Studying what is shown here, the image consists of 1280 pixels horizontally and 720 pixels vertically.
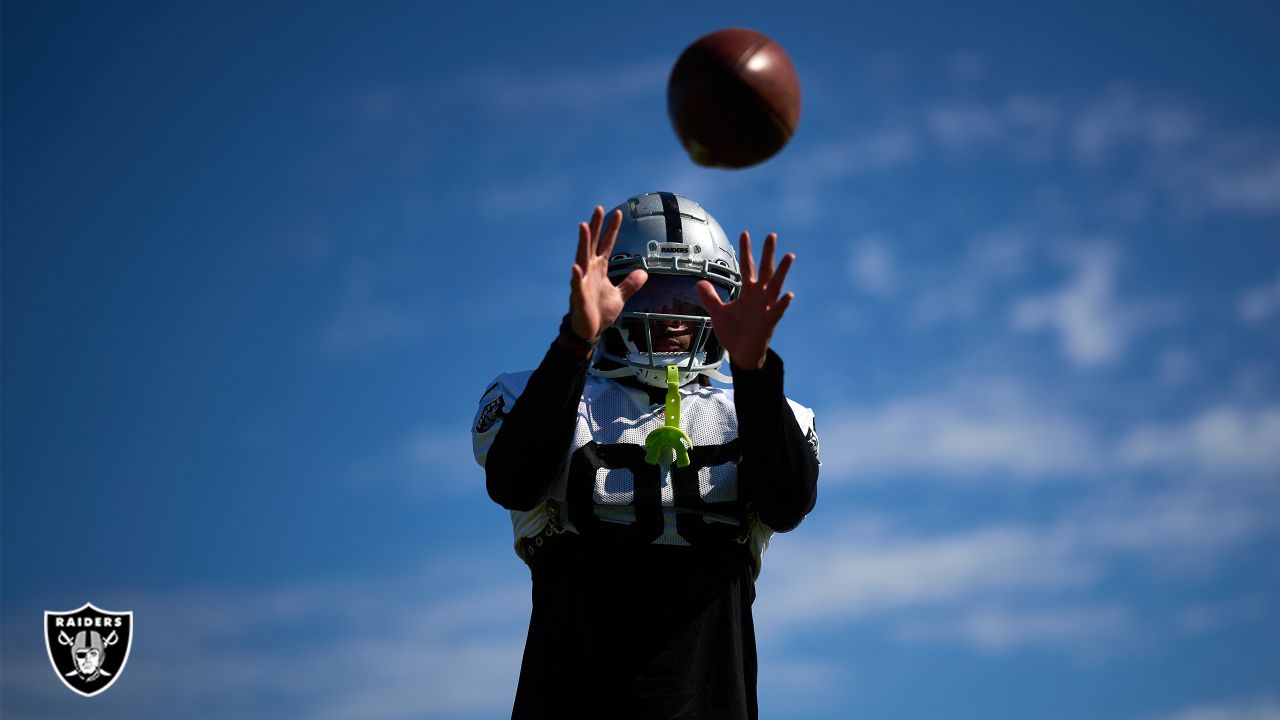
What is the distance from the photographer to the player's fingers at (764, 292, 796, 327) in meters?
4.54

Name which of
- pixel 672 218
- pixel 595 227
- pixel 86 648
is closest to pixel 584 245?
pixel 595 227

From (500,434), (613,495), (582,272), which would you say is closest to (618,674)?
(613,495)

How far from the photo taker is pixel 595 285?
462 cm

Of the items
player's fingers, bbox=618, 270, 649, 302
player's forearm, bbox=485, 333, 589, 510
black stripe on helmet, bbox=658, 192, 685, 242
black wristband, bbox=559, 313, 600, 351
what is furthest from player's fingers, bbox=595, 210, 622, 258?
black stripe on helmet, bbox=658, 192, 685, 242

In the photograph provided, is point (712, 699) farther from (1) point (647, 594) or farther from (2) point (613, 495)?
(2) point (613, 495)

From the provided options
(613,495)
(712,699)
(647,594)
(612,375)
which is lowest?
(712,699)

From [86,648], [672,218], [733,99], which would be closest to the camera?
[733,99]

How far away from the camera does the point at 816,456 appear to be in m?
5.10

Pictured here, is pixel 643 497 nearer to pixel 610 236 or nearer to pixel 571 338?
pixel 571 338

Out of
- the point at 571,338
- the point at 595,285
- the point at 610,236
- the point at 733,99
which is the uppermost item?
the point at 733,99

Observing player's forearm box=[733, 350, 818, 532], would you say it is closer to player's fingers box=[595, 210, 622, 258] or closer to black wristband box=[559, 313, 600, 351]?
black wristband box=[559, 313, 600, 351]

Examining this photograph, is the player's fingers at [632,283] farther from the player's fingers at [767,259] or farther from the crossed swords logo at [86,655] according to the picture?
the crossed swords logo at [86,655]

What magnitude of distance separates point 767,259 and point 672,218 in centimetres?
91

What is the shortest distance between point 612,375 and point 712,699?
1.36 metres
